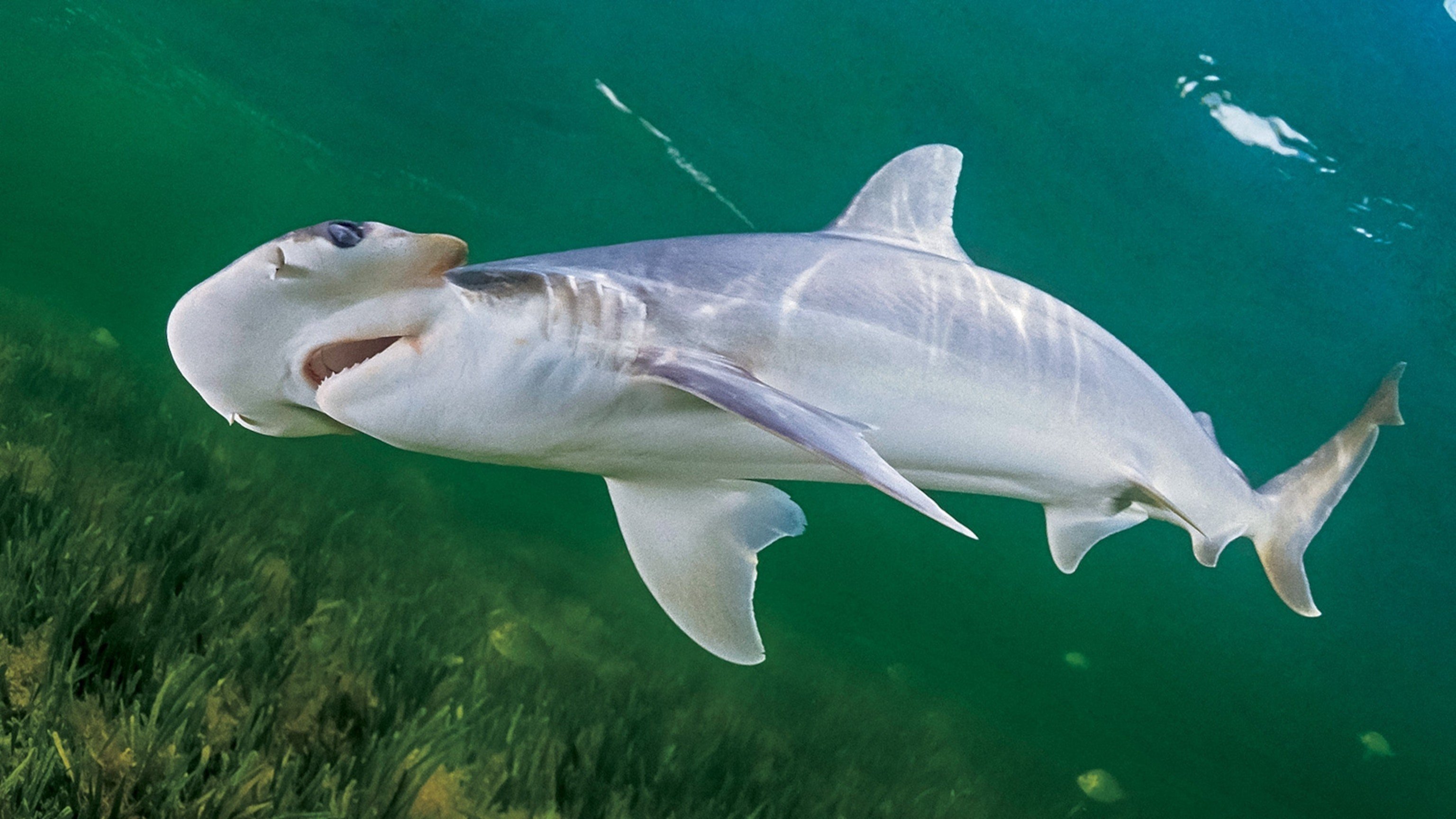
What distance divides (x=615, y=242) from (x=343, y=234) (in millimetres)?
17075

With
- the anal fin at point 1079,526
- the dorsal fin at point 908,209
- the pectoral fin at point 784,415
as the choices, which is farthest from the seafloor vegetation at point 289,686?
the dorsal fin at point 908,209

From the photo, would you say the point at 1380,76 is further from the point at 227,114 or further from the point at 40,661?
the point at 227,114

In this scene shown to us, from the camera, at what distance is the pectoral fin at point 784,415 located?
1480mm

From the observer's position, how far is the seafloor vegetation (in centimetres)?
228

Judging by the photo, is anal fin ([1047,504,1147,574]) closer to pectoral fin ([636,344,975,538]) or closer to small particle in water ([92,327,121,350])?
pectoral fin ([636,344,975,538])

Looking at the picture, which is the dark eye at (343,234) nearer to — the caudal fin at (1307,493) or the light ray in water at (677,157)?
the caudal fin at (1307,493)

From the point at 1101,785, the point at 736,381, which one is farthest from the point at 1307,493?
the point at 1101,785

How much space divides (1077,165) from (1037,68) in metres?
1.99

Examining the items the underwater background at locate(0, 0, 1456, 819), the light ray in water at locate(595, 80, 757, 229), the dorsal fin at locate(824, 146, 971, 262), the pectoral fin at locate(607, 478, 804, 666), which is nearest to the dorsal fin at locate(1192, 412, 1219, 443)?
the dorsal fin at locate(824, 146, 971, 262)

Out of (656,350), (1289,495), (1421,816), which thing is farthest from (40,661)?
(1421,816)

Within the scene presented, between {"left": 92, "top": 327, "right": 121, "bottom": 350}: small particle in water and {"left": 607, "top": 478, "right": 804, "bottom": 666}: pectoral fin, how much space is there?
14.8m

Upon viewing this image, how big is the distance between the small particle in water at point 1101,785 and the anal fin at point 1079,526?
8628mm

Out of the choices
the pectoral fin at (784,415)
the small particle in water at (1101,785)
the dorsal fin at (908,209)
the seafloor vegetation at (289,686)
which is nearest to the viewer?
the pectoral fin at (784,415)

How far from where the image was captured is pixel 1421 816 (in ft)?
141
